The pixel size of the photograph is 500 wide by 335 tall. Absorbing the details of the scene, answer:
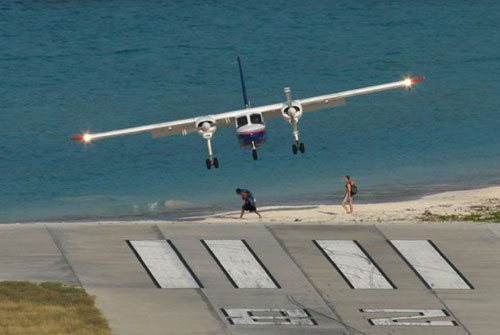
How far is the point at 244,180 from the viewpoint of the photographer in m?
77.2

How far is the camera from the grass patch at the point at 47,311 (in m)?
42.3

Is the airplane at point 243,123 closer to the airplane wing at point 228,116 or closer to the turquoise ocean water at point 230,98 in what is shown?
the airplane wing at point 228,116

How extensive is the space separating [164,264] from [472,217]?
13.6m

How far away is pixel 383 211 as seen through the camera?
62594 millimetres

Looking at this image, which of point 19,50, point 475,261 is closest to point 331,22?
point 19,50

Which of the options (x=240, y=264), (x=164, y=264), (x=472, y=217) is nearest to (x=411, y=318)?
(x=240, y=264)

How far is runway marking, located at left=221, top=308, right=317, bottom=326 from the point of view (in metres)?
43.8

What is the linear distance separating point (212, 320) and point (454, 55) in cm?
7355

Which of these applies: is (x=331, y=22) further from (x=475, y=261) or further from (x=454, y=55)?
(x=475, y=261)

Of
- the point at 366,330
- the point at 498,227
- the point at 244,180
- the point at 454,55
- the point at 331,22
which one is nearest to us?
the point at 366,330

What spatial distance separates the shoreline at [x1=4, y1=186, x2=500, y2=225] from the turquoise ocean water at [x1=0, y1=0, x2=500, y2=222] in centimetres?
240

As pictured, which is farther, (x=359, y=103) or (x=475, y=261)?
(x=359, y=103)

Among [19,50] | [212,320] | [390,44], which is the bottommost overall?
[212,320]

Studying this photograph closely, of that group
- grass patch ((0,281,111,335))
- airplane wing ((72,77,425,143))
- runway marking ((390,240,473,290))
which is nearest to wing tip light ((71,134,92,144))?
airplane wing ((72,77,425,143))
